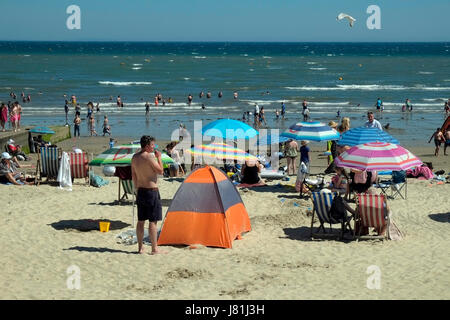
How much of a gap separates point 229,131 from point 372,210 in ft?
17.0

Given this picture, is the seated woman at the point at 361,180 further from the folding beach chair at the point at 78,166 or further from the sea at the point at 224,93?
the sea at the point at 224,93

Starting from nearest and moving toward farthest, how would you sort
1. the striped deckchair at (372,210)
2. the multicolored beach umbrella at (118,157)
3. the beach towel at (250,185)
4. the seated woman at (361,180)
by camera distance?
the striped deckchair at (372,210), the multicolored beach umbrella at (118,157), the seated woman at (361,180), the beach towel at (250,185)

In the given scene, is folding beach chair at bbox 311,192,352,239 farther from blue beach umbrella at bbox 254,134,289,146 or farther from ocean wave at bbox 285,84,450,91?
ocean wave at bbox 285,84,450,91

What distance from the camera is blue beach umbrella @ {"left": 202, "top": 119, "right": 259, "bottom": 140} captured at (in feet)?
47.1

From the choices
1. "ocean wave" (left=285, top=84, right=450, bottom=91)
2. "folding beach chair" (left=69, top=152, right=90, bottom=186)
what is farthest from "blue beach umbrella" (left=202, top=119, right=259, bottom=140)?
"ocean wave" (left=285, top=84, right=450, bottom=91)

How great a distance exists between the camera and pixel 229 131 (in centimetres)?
1448

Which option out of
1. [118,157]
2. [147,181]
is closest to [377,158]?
[147,181]

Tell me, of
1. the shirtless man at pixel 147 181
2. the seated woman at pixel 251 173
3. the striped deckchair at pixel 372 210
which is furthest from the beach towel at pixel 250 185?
the shirtless man at pixel 147 181

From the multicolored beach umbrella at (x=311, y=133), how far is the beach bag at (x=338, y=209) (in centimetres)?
495

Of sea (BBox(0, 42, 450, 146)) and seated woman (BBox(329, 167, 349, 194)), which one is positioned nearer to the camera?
seated woman (BBox(329, 167, 349, 194))

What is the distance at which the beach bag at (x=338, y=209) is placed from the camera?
10078 millimetres

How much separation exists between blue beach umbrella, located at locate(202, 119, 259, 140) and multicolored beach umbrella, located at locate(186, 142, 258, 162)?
1.64 m
